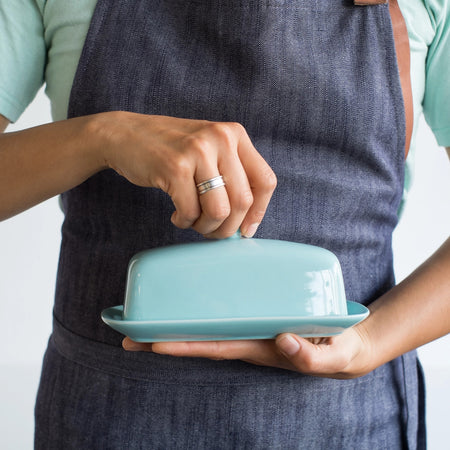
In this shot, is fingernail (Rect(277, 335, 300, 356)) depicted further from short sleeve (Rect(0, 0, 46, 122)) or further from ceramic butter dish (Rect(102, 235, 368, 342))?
short sleeve (Rect(0, 0, 46, 122))

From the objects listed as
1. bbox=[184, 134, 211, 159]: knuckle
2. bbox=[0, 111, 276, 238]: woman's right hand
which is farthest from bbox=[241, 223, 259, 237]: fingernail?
bbox=[184, 134, 211, 159]: knuckle

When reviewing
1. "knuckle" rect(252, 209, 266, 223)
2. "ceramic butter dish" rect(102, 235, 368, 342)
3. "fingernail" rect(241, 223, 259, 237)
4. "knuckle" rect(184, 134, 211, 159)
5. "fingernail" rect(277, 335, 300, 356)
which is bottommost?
"fingernail" rect(277, 335, 300, 356)

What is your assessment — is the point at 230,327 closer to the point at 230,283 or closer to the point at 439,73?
the point at 230,283

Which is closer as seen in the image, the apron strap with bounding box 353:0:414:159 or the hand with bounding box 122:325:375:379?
the hand with bounding box 122:325:375:379

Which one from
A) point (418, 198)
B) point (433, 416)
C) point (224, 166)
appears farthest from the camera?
point (418, 198)

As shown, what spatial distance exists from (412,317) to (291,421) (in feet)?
0.62

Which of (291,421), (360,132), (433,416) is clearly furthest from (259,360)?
(433,416)

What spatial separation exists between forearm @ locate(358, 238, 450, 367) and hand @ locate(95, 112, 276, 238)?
0.23 metres

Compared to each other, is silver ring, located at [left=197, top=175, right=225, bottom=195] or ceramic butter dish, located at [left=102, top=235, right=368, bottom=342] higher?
silver ring, located at [left=197, top=175, right=225, bottom=195]

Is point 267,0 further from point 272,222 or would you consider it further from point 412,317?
point 412,317

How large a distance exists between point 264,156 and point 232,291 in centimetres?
20

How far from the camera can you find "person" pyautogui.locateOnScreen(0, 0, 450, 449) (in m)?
0.68

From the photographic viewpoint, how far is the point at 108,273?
27.4 inches

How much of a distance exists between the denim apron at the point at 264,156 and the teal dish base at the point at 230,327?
12 centimetres
